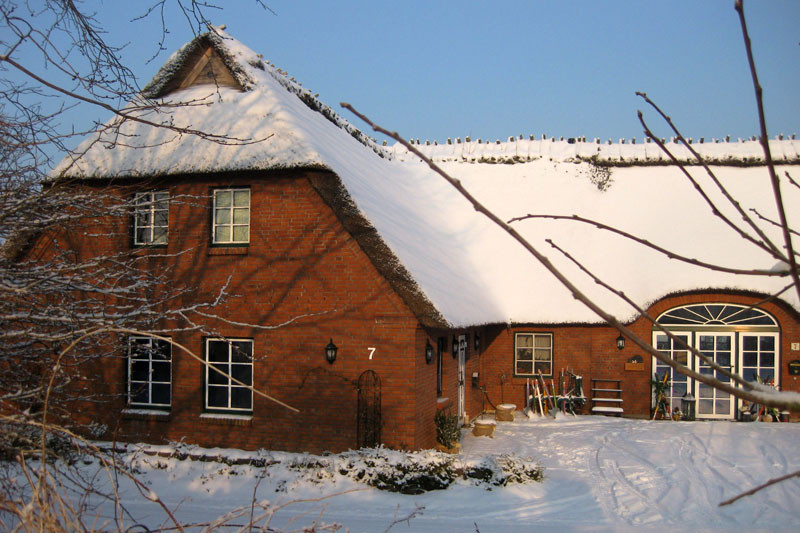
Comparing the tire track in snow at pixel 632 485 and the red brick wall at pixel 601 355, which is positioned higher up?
the red brick wall at pixel 601 355

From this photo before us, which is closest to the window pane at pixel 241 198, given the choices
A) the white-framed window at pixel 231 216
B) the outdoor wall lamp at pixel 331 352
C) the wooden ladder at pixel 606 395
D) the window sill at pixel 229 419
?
the white-framed window at pixel 231 216

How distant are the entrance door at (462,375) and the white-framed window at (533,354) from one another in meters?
2.72

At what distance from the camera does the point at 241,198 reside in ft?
39.9

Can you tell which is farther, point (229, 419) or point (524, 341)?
point (524, 341)

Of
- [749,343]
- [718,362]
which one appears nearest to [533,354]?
[718,362]

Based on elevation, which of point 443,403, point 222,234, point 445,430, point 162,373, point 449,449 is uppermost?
point 222,234

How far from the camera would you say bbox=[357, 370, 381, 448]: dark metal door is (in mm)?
11070

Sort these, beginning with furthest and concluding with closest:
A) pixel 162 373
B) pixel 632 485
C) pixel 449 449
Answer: pixel 162 373 < pixel 449 449 < pixel 632 485

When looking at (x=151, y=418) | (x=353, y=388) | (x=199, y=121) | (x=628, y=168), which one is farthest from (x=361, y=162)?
(x=628, y=168)

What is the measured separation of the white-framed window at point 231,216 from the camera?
1215 cm

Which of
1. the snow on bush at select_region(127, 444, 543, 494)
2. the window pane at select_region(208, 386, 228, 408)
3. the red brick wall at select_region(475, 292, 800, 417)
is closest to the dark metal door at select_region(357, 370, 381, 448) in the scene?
the snow on bush at select_region(127, 444, 543, 494)

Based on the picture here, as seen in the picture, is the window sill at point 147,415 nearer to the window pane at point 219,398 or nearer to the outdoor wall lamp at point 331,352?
the window pane at point 219,398

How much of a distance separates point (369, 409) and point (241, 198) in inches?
180

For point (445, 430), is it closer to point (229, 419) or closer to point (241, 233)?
point (229, 419)
